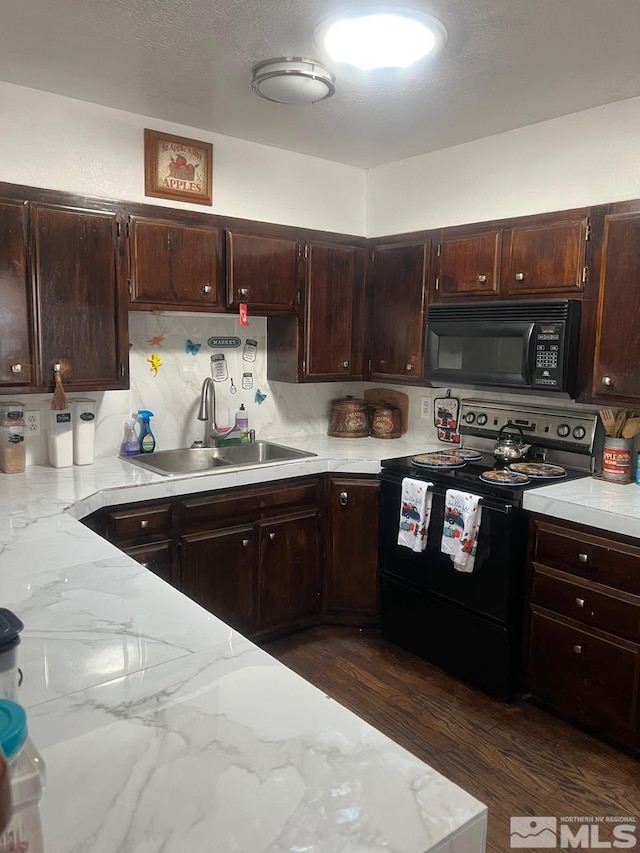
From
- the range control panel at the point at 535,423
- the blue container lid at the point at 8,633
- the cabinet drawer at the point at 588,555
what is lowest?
the cabinet drawer at the point at 588,555

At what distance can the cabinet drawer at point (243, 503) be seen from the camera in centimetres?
281

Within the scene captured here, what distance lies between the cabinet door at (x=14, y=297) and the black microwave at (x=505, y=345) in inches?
72.6

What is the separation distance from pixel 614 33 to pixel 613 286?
900mm

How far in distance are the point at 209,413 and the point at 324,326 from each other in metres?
0.77

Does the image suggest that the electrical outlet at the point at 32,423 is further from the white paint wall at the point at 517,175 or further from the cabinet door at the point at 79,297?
the white paint wall at the point at 517,175

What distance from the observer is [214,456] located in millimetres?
3432

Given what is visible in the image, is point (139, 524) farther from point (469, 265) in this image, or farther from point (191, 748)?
point (469, 265)

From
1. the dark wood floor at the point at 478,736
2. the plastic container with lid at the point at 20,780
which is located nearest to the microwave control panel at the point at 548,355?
the dark wood floor at the point at 478,736

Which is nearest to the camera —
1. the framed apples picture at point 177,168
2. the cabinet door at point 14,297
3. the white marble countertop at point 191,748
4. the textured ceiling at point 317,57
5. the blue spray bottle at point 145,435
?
the white marble countertop at point 191,748

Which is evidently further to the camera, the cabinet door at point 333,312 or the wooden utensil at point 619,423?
the cabinet door at point 333,312

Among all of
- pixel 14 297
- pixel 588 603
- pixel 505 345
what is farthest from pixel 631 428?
pixel 14 297

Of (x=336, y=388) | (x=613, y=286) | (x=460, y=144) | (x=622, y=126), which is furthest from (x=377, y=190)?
(x=613, y=286)

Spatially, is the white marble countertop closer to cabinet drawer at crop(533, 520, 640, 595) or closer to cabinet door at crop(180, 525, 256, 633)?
cabinet door at crop(180, 525, 256, 633)

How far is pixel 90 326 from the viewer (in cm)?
275
